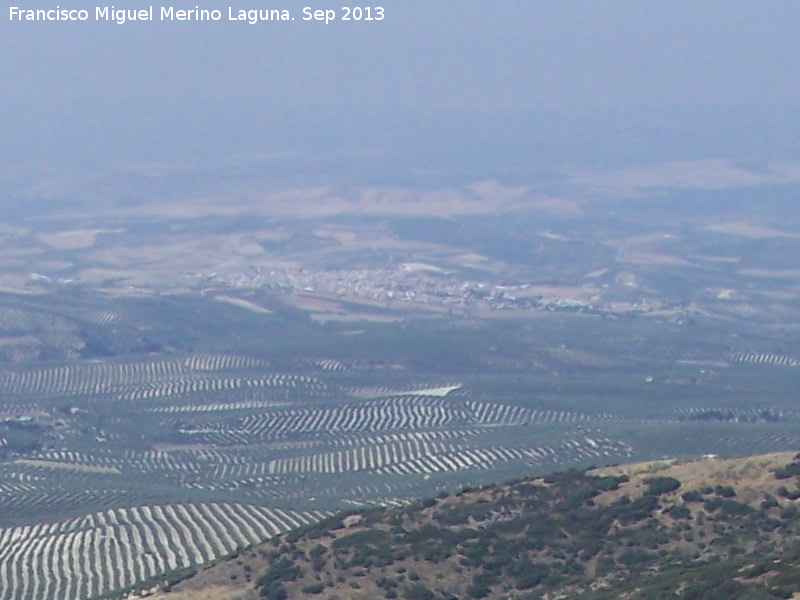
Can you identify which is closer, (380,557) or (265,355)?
(380,557)

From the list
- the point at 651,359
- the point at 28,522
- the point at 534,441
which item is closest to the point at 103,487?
the point at 28,522

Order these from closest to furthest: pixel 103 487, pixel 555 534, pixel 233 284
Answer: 1. pixel 555 534
2. pixel 103 487
3. pixel 233 284

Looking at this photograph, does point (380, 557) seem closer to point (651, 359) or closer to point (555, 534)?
point (555, 534)

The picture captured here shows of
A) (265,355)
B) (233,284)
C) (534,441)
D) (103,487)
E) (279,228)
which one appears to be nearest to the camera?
(103,487)

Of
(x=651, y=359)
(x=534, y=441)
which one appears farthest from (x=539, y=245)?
(x=534, y=441)

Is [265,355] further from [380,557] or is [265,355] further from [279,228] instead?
[279,228]

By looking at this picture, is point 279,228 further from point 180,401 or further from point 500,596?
point 500,596

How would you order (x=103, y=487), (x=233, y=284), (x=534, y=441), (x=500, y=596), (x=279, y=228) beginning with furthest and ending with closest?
1. (x=279, y=228)
2. (x=233, y=284)
3. (x=534, y=441)
4. (x=103, y=487)
5. (x=500, y=596)

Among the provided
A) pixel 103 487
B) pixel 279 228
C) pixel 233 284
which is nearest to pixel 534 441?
pixel 103 487

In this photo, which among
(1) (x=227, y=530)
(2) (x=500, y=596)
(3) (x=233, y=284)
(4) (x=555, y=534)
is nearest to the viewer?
(2) (x=500, y=596)

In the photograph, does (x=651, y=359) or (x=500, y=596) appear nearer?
(x=500, y=596)
